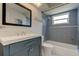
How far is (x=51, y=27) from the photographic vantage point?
2.01 metres

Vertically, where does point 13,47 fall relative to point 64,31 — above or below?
below

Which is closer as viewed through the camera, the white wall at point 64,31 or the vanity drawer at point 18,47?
the vanity drawer at point 18,47

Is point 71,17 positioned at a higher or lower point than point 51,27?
higher

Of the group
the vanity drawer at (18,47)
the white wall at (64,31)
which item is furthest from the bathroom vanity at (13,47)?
the white wall at (64,31)

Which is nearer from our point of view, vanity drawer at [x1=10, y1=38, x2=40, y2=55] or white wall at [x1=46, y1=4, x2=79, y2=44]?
vanity drawer at [x1=10, y1=38, x2=40, y2=55]

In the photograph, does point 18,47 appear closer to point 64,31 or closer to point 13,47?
point 13,47

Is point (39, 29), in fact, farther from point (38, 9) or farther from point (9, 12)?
point (9, 12)

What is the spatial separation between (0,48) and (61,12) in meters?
1.42

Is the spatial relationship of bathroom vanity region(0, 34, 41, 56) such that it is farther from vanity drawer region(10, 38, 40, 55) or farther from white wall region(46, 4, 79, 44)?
white wall region(46, 4, 79, 44)

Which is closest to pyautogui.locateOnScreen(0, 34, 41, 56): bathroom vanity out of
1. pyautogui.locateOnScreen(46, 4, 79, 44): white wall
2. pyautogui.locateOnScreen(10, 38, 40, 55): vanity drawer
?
pyautogui.locateOnScreen(10, 38, 40, 55): vanity drawer

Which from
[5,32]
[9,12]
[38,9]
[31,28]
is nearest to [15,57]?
[5,32]

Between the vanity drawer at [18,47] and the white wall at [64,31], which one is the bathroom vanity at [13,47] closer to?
the vanity drawer at [18,47]

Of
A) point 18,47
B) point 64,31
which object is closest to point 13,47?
point 18,47

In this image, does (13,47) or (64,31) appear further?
(64,31)
